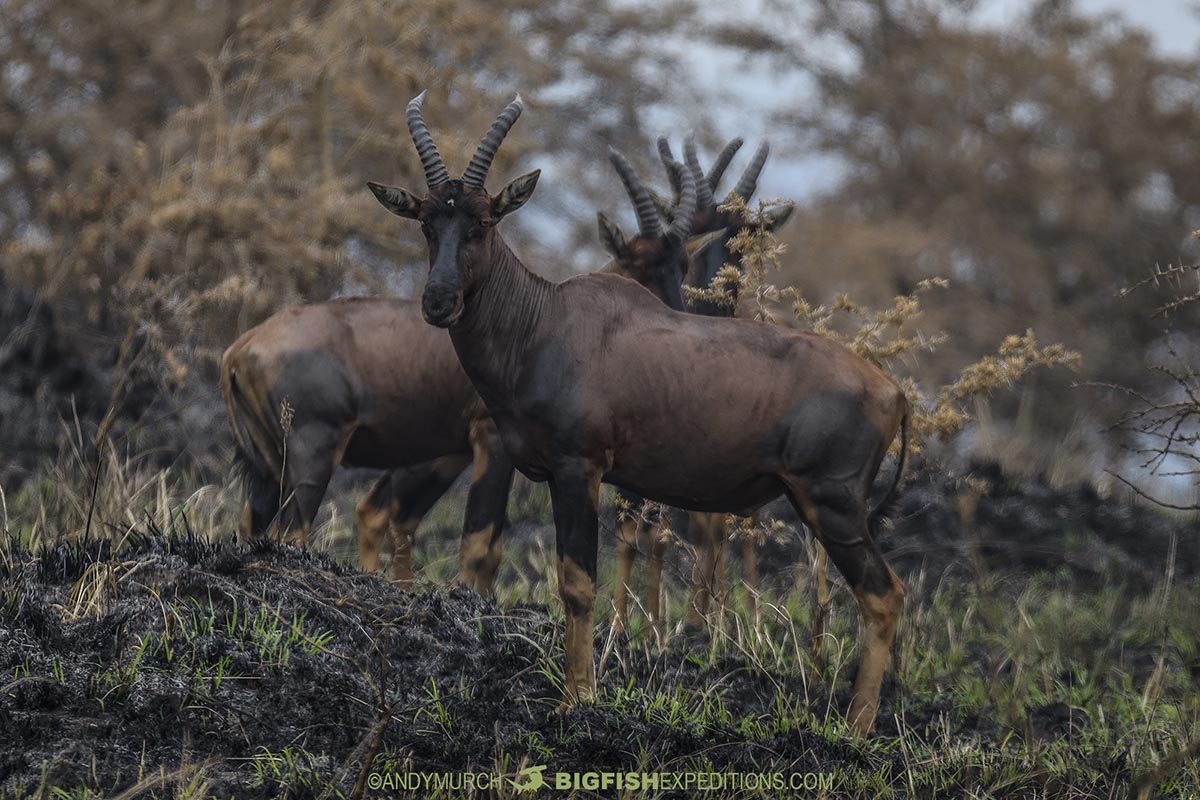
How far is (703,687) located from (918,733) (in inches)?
44.9

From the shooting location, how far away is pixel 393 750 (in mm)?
5945

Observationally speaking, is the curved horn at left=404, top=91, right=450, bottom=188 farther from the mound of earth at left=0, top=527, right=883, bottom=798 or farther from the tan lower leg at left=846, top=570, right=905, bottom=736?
the tan lower leg at left=846, top=570, right=905, bottom=736

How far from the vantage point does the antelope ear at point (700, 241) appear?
9.02 metres

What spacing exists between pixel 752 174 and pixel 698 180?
412 mm

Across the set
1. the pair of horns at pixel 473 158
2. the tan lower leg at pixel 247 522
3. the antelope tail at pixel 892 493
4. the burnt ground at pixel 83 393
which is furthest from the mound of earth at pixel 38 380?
the antelope tail at pixel 892 493

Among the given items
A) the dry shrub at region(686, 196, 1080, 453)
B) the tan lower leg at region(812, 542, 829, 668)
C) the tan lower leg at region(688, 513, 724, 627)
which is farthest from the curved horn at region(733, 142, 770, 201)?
the tan lower leg at region(812, 542, 829, 668)

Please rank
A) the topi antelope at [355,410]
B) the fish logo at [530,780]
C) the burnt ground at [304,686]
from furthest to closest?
the topi antelope at [355,410]
the burnt ground at [304,686]
the fish logo at [530,780]

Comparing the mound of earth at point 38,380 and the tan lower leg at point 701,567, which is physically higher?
the tan lower leg at point 701,567

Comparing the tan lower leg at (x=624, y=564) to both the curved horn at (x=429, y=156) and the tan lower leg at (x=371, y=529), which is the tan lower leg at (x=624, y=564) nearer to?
the tan lower leg at (x=371, y=529)

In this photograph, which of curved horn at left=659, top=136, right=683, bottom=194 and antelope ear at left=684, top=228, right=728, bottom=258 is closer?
antelope ear at left=684, top=228, right=728, bottom=258

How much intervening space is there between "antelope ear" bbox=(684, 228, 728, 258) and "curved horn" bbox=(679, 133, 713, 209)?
0.31 meters

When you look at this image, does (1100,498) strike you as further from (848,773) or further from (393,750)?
(393,750)

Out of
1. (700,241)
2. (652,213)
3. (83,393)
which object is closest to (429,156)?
(652,213)

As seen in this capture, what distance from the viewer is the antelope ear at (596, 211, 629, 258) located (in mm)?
8836
